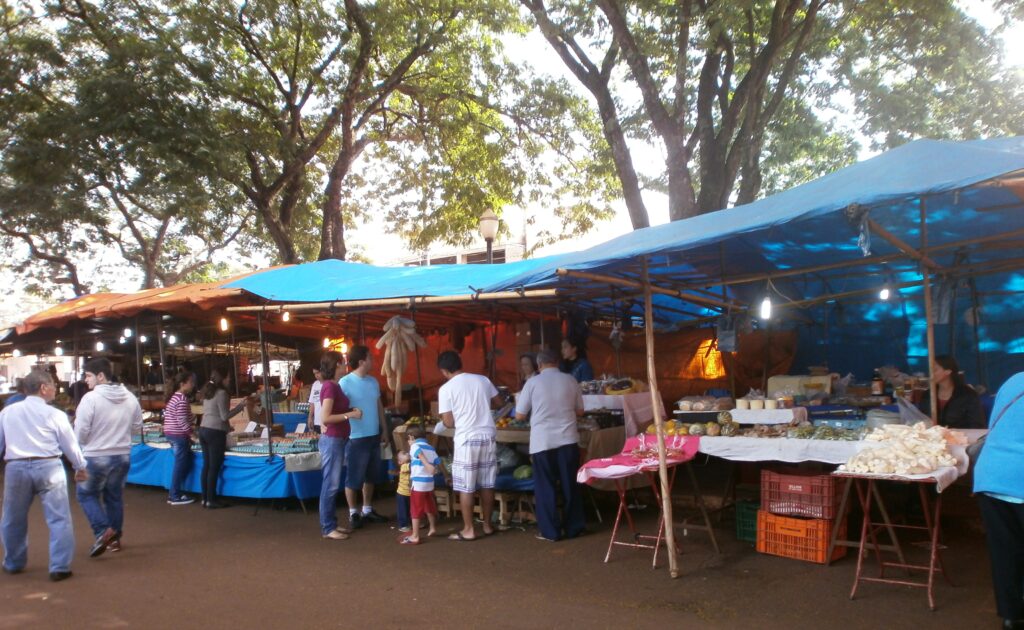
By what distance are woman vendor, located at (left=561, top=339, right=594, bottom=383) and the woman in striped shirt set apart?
4848 millimetres

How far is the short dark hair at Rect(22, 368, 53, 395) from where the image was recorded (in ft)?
20.1

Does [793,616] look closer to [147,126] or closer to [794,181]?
[147,126]

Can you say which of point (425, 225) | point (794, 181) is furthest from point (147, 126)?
point (794, 181)

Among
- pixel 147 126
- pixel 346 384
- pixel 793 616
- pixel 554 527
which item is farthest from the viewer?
pixel 147 126

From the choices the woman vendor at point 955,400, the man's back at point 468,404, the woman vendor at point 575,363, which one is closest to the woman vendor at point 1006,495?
the woman vendor at point 955,400

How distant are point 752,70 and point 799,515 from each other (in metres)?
7.49

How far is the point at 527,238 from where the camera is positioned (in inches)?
926

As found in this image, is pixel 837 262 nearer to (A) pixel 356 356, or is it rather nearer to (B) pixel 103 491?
(A) pixel 356 356

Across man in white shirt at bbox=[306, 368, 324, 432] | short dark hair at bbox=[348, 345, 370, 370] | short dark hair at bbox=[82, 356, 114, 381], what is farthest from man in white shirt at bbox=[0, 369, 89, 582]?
short dark hair at bbox=[348, 345, 370, 370]

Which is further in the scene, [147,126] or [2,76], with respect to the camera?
[2,76]

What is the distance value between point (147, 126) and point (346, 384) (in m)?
8.24

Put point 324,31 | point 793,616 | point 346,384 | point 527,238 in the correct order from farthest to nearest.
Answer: point 527,238 → point 324,31 → point 346,384 → point 793,616

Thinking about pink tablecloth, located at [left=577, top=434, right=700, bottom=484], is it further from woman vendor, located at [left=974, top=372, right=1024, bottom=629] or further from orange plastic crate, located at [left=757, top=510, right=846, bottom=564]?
woman vendor, located at [left=974, top=372, right=1024, bottom=629]

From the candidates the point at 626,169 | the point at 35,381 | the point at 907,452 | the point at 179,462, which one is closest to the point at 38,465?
the point at 35,381
